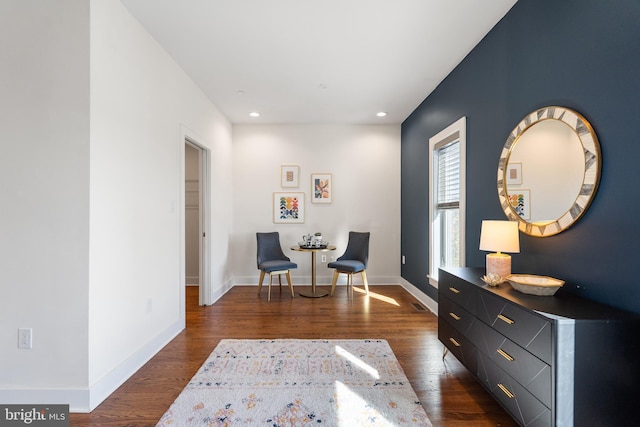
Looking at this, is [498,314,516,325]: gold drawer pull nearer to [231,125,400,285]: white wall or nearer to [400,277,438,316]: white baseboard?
[400,277,438,316]: white baseboard

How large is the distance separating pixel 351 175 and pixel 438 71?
7.07 feet

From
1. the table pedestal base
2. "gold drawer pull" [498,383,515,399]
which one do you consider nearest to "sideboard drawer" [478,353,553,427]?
"gold drawer pull" [498,383,515,399]

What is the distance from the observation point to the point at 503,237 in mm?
1902

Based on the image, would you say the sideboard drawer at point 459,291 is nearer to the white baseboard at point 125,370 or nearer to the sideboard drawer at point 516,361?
the sideboard drawer at point 516,361

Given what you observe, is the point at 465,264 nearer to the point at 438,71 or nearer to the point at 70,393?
the point at 438,71

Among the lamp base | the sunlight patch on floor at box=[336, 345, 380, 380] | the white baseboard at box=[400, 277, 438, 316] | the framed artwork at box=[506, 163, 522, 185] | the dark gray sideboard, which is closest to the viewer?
the dark gray sideboard

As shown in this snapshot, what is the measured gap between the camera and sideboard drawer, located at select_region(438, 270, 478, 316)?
1.94m

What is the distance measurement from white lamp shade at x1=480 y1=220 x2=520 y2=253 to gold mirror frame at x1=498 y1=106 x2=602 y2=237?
0.46ft

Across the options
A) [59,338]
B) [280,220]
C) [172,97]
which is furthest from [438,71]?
[59,338]

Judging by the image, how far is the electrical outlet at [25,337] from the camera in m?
1.82

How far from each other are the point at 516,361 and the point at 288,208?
12.6ft

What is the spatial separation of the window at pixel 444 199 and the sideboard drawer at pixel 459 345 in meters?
1.00

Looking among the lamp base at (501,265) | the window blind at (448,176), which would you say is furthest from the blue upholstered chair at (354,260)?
the lamp base at (501,265)

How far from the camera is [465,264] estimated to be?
2816mm
